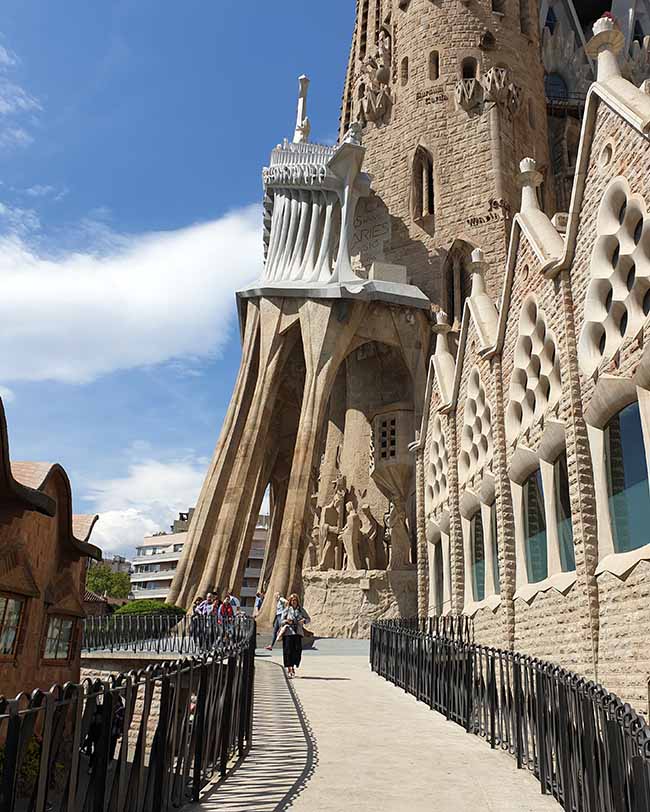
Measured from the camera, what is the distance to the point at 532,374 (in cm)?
1198

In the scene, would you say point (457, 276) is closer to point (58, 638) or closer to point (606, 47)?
point (606, 47)

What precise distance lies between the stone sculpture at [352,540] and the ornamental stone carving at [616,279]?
49.3 ft

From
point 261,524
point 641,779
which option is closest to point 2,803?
point 641,779

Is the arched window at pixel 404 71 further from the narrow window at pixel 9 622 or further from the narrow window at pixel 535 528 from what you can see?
the narrow window at pixel 9 622

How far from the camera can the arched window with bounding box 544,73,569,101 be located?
37.3 meters

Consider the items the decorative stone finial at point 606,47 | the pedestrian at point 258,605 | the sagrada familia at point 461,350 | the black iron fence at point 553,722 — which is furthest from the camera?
the pedestrian at point 258,605

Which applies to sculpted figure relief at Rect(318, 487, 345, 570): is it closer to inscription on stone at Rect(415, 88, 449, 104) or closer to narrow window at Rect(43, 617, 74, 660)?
inscription on stone at Rect(415, 88, 449, 104)

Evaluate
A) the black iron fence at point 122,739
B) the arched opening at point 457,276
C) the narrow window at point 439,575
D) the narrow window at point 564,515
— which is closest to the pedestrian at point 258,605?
the narrow window at point 439,575

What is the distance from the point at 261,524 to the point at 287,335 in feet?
182

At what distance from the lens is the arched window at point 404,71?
3044 cm

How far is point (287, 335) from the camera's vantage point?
26.3 m

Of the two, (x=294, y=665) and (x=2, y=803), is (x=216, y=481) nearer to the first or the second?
(x=294, y=665)

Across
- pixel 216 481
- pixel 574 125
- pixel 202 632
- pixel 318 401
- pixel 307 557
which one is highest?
pixel 574 125

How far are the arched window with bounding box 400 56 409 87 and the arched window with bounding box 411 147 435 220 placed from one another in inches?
130
